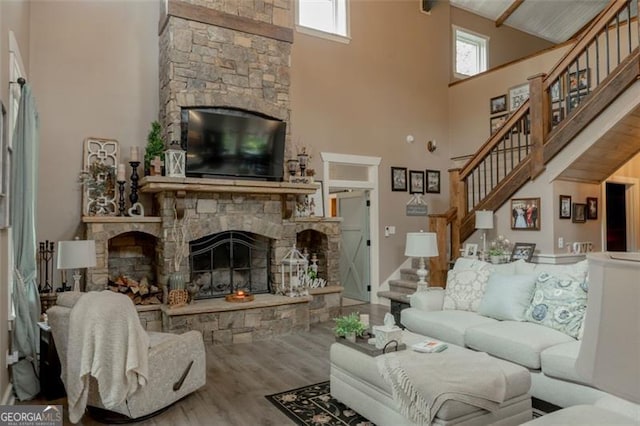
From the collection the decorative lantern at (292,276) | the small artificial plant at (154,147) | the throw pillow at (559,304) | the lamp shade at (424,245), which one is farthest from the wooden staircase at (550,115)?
the small artificial plant at (154,147)

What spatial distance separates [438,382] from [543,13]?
9.74m

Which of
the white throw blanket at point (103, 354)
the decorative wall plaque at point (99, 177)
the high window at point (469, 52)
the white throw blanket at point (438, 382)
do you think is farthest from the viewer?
the high window at point (469, 52)

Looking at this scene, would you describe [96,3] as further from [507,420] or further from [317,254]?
[507,420]

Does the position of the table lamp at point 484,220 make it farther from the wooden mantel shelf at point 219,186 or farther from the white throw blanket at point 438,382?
the white throw blanket at point 438,382

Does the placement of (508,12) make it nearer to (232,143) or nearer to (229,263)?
(232,143)

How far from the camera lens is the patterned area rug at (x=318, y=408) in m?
3.01

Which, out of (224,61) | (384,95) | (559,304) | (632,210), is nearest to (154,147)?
(224,61)

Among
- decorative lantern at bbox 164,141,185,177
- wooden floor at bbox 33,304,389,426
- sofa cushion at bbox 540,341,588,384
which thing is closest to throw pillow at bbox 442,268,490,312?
sofa cushion at bbox 540,341,588,384

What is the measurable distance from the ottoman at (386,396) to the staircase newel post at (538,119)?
135 inches

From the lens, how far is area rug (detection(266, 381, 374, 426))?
9.86 ft

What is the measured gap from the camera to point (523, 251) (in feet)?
18.6

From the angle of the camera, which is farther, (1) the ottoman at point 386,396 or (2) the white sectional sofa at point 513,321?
(2) the white sectional sofa at point 513,321

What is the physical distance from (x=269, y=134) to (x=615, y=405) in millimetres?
4764
